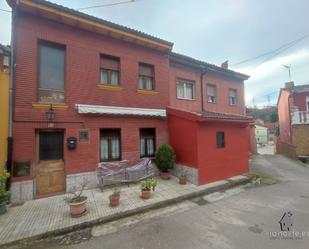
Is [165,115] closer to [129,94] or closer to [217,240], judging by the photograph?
[129,94]

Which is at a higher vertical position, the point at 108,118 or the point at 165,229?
the point at 108,118

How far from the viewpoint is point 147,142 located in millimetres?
10594

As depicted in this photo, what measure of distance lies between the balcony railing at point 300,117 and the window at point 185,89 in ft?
→ 37.1

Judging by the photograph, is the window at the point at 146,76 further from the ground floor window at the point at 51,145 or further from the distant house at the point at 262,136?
the distant house at the point at 262,136

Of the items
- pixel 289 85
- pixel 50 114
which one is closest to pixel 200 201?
pixel 50 114

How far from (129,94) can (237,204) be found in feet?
22.3

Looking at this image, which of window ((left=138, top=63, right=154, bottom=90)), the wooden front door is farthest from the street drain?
window ((left=138, top=63, right=154, bottom=90))

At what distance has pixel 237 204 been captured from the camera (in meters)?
7.17

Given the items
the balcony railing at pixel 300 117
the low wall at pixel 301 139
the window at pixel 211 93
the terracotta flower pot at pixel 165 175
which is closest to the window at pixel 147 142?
the terracotta flower pot at pixel 165 175

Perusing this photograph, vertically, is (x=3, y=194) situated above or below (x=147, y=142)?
below

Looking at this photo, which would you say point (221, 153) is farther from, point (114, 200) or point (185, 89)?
point (114, 200)

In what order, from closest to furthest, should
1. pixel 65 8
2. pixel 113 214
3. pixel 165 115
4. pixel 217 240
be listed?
pixel 217 240 → pixel 113 214 → pixel 65 8 → pixel 165 115

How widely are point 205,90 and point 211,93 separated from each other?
2.98ft

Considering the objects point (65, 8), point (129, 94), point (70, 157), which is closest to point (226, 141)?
point (129, 94)
